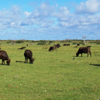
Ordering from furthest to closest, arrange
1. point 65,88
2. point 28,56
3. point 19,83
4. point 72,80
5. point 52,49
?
point 52,49 → point 28,56 → point 72,80 → point 19,83 → point 65,88

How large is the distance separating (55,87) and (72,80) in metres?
1.92

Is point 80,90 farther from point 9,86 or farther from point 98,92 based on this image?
point 9,86

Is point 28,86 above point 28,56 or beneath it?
beneath

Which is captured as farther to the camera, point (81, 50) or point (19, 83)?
A: point (81, 50)

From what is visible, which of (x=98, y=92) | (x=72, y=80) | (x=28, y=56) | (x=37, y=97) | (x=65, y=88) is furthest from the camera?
(x=28, y=56)

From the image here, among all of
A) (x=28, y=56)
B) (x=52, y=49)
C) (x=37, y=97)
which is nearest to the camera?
(x=37, y=97)

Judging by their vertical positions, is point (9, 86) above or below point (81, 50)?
below

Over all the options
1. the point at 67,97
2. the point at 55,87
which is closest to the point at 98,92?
the point at 67,97

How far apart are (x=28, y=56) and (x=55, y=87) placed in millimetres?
10188

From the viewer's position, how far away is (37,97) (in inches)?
295

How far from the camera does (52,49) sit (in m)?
38.8

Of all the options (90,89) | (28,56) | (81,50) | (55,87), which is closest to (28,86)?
(55,87)

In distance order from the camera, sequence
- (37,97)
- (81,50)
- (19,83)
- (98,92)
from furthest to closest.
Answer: (81,50)
(19,83)
(98,92)
(37,97)

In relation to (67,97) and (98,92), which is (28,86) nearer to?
(67,97)
